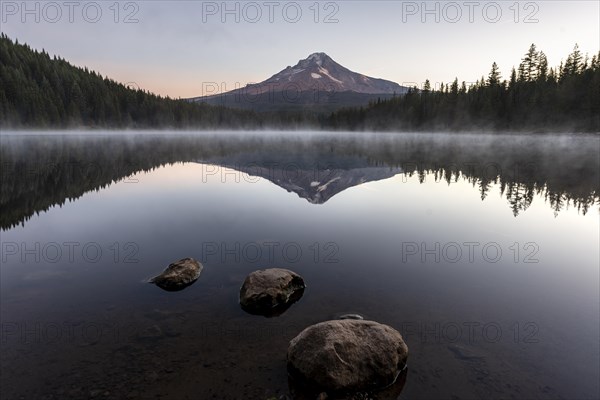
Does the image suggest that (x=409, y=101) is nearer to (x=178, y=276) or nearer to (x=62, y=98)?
(x=62, y=98)

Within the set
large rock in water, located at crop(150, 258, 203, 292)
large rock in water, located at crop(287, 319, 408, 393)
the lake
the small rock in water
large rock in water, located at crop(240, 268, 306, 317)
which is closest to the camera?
large rock in water, located at crop(287, 319, 408, 393)

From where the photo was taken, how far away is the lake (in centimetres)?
673

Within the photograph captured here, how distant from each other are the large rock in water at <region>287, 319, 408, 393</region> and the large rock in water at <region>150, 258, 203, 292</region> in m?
5.13

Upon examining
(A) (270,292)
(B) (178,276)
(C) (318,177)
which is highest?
(C) (318,177)

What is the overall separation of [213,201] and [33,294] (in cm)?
1456

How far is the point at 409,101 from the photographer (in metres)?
169

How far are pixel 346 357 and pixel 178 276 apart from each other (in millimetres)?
6421

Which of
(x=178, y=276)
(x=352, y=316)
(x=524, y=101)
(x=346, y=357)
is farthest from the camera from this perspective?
(x=524, y=101)

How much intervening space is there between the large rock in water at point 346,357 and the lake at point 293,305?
41cm

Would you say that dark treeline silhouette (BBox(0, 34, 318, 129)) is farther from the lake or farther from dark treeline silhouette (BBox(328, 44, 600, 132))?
dark treeline silhouette (BBox(328, 44, 600, 132))

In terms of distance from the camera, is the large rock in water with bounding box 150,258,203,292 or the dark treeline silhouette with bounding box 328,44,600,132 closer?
the large rock in water with bounding box 150,258,203,292

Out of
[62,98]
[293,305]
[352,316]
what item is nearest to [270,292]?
[293,305]

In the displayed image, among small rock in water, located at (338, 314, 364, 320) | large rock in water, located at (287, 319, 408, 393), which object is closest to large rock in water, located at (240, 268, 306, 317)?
small rock in water, located at (338, 314, 364, 320)

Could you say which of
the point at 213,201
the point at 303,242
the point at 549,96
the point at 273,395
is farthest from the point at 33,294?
the point at 549,96
